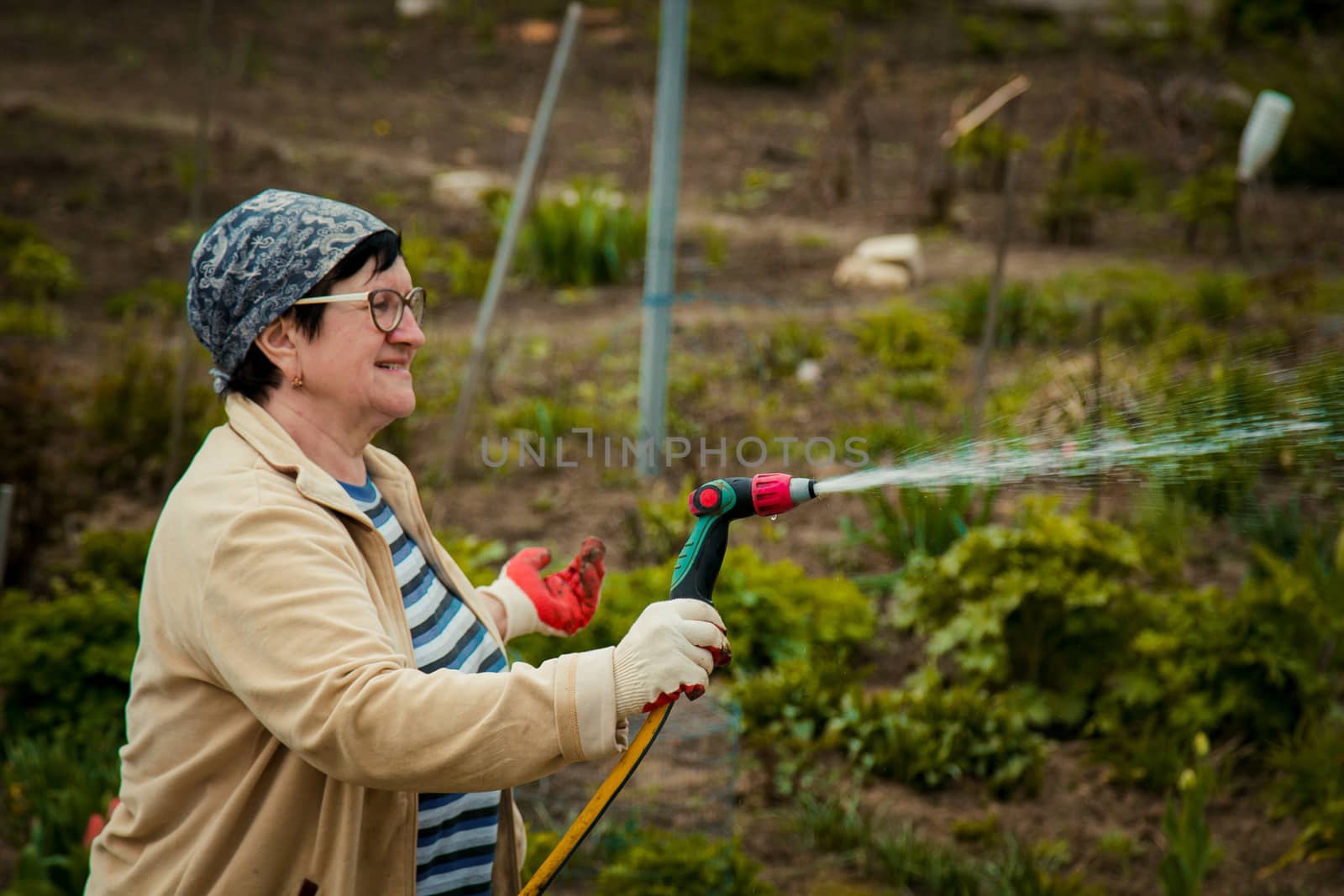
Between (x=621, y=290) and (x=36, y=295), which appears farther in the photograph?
(x=621, y=290)

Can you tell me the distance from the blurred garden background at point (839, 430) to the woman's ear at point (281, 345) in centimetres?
154

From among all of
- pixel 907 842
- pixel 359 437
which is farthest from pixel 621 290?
pixel 359 437

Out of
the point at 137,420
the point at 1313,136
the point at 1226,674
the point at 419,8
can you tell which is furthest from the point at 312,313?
the point at 419,8

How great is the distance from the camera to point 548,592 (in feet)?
8.47

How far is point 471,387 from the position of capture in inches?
237

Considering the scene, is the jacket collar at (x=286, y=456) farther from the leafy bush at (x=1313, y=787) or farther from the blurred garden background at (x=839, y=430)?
the leafy bush at (x=1313, y=787)

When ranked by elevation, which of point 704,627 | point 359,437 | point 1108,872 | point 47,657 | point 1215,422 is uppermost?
point 359,437

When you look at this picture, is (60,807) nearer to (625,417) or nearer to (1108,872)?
(1108,872)

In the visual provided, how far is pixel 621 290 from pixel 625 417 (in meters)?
2.42

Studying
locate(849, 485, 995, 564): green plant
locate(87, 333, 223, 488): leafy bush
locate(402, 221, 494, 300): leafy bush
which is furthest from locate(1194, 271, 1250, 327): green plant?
locate(87, 333, 223, 488): leafy bush

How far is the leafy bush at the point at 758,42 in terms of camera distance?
1537 centimetres

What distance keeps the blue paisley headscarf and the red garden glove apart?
2.42ft

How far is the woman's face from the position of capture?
2049 mm

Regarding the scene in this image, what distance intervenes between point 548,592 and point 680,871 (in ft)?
2.81
